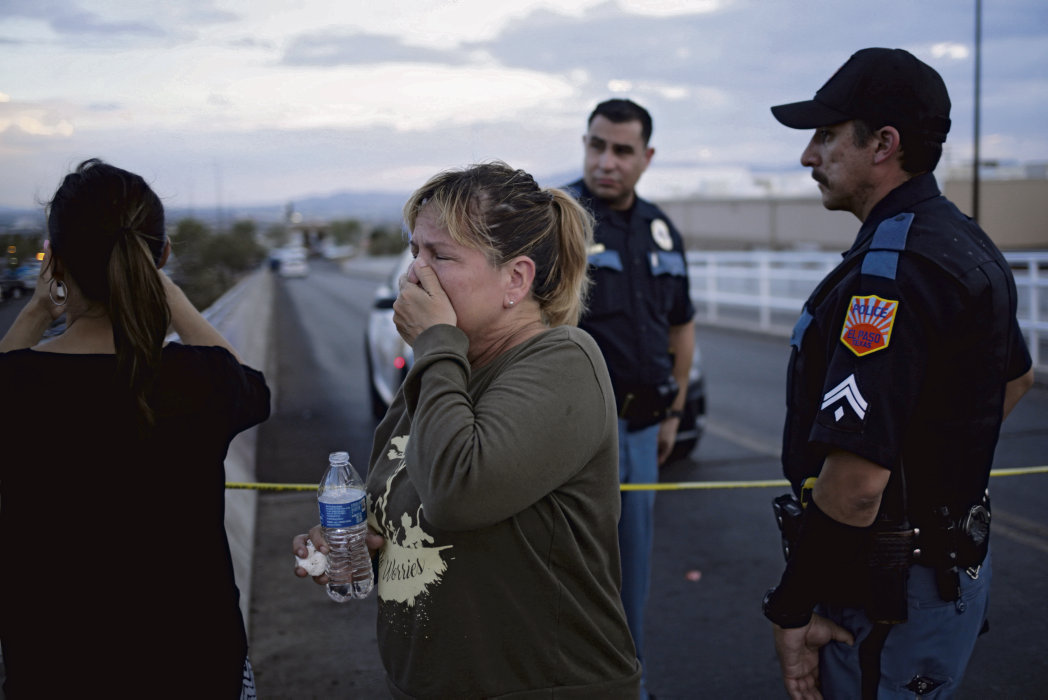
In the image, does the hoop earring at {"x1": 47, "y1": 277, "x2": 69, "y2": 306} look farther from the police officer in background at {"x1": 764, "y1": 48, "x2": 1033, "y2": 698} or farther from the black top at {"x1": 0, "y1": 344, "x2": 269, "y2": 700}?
the police officer in background at {"x1": 764, "y1": 48, "x2": 1033, "y2": 698}

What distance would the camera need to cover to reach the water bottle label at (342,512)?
186cm

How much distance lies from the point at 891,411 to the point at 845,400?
3.7 inches

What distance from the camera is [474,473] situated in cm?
157

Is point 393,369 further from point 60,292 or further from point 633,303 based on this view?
point 60,292

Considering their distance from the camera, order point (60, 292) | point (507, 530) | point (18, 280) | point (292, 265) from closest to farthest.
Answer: point (507, 530)
point (60, 292)
point (18, 280)
point (292, 265)

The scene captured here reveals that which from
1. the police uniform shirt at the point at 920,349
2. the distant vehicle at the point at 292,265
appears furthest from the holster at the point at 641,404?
the distant vehicle at the point at 292,265

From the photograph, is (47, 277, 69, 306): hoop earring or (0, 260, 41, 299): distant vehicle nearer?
(47, 277, 69, 306): hoop earring

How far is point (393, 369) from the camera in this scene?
7.34 meters

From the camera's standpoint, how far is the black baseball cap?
6.72 ft

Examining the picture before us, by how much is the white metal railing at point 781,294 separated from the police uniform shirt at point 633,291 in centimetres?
711

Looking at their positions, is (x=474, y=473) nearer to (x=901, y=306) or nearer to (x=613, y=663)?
(x=613, y=663)

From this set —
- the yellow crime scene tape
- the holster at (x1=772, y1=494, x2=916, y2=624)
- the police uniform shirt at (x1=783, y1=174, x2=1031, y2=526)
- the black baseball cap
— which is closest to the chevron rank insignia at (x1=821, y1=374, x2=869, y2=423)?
the police uniform shirt at (x1=783, y1=174, x2=1031, y2=526)

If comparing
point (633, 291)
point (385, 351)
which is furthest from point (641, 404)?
point (385, 351)

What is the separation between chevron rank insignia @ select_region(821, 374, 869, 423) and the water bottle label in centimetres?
105
